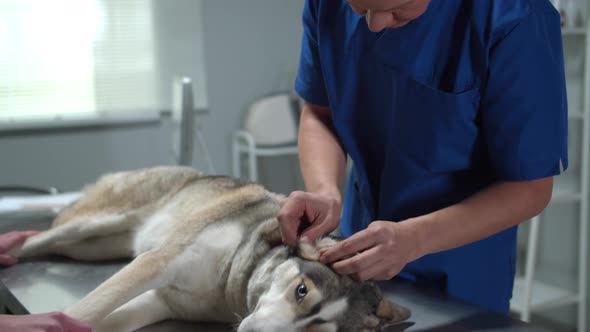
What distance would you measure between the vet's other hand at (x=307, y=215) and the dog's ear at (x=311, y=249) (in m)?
0.01

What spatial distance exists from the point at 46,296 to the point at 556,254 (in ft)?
10.2

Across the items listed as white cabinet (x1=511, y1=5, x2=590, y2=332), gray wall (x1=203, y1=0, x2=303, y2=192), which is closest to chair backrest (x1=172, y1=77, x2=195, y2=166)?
white cabinet (x1=511, y1=5, x2=590, y2=332)

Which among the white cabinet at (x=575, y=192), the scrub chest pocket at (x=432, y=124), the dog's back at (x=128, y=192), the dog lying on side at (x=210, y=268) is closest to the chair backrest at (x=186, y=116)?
the dog's back at (x=128, y=192)

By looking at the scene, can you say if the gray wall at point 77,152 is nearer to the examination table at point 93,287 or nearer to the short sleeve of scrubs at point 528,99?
the examination table at point 93,287

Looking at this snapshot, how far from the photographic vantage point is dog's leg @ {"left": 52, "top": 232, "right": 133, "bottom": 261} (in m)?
1.82

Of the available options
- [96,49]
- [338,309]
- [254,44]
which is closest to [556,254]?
[254,44]

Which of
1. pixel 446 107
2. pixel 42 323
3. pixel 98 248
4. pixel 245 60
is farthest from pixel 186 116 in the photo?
pixel 245 60

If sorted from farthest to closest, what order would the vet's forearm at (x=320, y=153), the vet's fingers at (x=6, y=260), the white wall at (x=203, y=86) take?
the white wall at (x=203, y=86)
the vet's fingers at (x=6, y=260)
the vet's forearm at (x=320, y=153)

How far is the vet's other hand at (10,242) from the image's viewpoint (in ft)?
5.70

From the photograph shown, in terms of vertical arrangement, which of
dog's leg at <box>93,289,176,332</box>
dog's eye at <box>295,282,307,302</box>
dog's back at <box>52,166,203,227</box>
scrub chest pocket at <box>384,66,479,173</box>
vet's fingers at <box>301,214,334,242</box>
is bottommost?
dog's leg at <box>93,289,176,332</box>

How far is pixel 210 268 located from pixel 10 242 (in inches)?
28.5

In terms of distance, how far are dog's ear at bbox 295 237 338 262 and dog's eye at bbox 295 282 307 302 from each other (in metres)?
0.08

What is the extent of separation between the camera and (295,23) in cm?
525

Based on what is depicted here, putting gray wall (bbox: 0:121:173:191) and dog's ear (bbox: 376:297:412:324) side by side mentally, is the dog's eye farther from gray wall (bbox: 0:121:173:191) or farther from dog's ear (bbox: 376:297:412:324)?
gray wall (bbox: 0:121:173:191)
